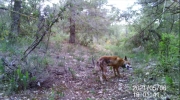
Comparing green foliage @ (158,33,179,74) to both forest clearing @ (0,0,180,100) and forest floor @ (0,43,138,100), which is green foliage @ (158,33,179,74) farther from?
forest floor @ (0,43,138,100)

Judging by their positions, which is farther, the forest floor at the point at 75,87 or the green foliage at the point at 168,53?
the green foliage at the point at 168,53

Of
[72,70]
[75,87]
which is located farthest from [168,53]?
[72,70]

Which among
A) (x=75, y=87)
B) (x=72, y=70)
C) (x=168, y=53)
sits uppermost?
(x=168, y=53)

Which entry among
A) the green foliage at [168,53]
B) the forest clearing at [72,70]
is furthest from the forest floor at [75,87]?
the green foliage at [168,53]

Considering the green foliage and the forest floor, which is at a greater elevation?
the green foliage

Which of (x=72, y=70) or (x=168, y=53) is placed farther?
(x=72, y=70)

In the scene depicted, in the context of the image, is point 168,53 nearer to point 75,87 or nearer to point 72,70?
point 75,87

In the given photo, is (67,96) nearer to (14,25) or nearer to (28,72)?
(28,72)

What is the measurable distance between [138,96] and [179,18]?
8088mm

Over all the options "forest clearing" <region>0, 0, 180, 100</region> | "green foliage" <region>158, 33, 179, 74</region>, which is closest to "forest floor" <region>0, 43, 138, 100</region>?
"forest clearing" <region>0, 0, 180, 100</region>

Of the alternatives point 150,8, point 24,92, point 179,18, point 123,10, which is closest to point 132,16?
point 123,10

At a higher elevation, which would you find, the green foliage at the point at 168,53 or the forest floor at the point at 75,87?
the green foliage at the point at 168,53

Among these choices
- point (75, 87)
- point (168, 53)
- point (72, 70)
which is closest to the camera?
point (75, 87)

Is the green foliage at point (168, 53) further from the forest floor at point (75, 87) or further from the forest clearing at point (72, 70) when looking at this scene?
the forest floor at point (75, 87)
